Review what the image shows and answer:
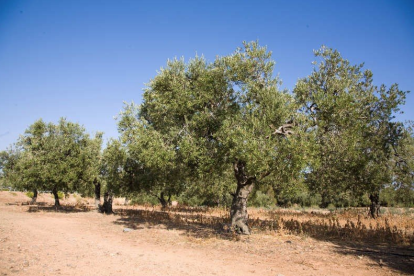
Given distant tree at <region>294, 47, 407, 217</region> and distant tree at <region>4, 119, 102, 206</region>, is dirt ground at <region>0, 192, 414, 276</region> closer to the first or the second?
distant tree at <region>294, 47, 407, 217</region>

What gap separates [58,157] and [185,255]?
74.4ft

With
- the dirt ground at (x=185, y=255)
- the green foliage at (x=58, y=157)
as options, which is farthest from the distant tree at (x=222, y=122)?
the green foliage at (x=58, y=157)

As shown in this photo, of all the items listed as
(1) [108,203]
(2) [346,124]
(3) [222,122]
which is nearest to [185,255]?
(3) [222,122]

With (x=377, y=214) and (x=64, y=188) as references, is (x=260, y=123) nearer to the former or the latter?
(x=377, y=214)

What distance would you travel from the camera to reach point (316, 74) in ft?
58.2

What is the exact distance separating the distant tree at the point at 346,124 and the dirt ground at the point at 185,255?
468 centimetres

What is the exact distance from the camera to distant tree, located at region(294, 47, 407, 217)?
47.2 feet

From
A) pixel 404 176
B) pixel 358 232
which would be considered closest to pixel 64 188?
pixel 358 232

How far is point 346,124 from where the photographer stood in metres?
14.5

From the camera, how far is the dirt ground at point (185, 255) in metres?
9.62

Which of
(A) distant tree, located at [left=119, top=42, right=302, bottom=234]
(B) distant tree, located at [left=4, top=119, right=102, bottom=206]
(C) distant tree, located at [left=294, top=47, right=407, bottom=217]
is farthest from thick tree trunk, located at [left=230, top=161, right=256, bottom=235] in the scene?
(B) distant tree, located at [left=4, top=119, right=102, bottom=206]

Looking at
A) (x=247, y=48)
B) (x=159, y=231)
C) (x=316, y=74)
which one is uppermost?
(x=247, y=48)

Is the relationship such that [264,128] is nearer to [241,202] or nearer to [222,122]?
[222,122]

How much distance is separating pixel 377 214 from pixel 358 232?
15.0m
